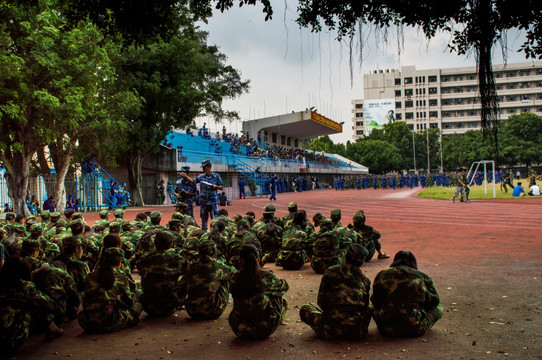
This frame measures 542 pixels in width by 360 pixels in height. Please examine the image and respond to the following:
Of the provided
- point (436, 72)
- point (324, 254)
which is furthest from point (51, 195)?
point (436, 72)

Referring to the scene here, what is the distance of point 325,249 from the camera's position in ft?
23.6

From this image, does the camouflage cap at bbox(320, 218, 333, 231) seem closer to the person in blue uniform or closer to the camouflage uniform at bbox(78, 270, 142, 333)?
the camouflage uniform at bbox(78, 270, 142, 333)

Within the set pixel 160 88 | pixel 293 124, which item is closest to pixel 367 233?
pixel 160 88

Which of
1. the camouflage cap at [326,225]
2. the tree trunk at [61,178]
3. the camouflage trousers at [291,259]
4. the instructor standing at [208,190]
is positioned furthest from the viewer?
the tree trunk at [61,178]

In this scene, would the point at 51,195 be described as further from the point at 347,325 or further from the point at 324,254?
the point at 347,325

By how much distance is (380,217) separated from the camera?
17.2m

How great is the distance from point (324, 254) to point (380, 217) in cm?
1051

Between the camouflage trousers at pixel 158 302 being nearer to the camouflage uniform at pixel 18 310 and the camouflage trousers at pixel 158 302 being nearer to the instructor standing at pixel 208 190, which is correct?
the camouflage uniform at pixel 18 310

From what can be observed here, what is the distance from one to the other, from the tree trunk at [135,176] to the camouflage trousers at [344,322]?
1043 inches

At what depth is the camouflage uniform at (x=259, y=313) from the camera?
4.33 metres

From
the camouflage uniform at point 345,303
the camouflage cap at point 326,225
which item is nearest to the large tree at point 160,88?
the camouflage cap at point 326,225

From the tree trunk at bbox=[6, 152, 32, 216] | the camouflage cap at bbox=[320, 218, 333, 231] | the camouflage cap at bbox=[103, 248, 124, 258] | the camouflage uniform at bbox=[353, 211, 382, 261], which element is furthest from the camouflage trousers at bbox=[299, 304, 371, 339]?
the tree trunk at bbox=[6, 152, 32, 216]

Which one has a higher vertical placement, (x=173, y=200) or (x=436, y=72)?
(x=436, y=72)

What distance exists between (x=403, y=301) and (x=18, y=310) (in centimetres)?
367
